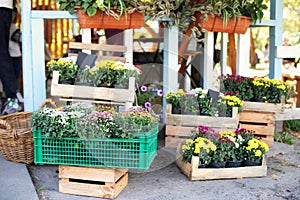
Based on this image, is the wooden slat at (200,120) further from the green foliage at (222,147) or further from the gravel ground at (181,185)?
the gravel ground at (181,185)

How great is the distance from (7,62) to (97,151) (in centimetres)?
220

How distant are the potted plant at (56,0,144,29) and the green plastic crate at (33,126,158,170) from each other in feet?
4.34

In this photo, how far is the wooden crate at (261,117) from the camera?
4344mm

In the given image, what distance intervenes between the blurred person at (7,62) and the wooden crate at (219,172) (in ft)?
7.09

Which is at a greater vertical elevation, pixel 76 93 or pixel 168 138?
pixel 76 93

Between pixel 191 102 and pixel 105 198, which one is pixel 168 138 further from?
pixel 105 198

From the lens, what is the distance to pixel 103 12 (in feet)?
13.1

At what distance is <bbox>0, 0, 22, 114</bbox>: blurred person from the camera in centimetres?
453

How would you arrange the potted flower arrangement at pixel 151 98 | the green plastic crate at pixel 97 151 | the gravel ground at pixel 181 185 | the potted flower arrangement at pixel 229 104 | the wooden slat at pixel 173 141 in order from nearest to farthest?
the green plastic crate at pixel 97 151
the gravel ground at pixel 181 185
the potted flower arrangement at pixel 229 104
the wooden slat at pixel 173 141
the potted flower arrangement at pixel 151 98

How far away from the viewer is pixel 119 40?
5320 mm

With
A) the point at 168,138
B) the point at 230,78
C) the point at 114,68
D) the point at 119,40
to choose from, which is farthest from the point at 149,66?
the point at 114,68

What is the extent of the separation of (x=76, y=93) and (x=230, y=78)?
5.91 ft

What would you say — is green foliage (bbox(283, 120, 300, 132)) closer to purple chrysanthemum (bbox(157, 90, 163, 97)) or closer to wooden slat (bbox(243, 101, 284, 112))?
wooden slat (bbox(243, 101, 284, 112))

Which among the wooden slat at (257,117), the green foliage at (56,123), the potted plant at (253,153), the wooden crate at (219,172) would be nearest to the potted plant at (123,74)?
the green foliage at (56,123)
